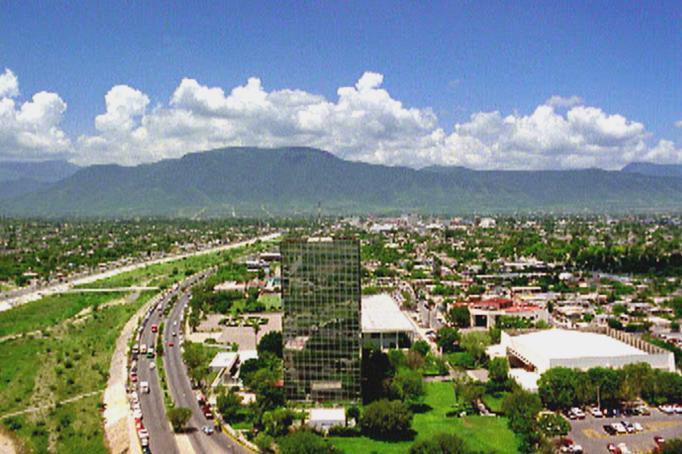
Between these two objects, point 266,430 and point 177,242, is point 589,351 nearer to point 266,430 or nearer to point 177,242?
point 266,430

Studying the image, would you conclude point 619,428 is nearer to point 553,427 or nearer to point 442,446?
point 553,427

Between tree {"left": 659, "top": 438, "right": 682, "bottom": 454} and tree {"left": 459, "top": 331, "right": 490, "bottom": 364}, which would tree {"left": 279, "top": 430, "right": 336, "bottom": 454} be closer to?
tree {"left": 659, "top": 438, "right": 682, "bottom": 454}

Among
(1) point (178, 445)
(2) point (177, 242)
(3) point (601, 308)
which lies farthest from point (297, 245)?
(2) point (177, 242)

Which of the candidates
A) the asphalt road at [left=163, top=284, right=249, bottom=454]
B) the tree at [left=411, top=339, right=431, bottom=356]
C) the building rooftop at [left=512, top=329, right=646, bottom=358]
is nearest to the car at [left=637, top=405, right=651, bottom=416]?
the building rooftop at [left=512, top=329, right=646, bottom=358]

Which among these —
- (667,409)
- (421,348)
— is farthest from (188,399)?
(667,409)

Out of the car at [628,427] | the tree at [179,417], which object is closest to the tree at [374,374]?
the tree at [179,417]

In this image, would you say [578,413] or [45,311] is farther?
[45,311]
